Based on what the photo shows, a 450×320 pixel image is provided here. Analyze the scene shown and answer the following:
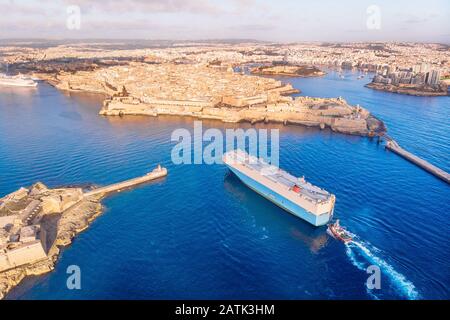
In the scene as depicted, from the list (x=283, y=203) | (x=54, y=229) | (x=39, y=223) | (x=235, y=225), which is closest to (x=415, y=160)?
(x=283, y=203)

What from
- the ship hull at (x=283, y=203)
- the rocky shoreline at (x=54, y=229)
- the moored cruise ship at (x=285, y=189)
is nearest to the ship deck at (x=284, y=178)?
the moored cruise ship at (x=285, y=189)

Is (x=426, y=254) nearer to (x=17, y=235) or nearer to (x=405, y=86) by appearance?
(x=17, y=235)

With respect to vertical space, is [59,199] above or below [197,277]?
above

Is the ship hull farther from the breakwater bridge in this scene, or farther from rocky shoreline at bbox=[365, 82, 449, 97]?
rocky shoreline at bbox=[365, 82, 449, 97]

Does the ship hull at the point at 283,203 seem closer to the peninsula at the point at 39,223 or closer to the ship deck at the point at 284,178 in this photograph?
the ship deck at the point at 284,178

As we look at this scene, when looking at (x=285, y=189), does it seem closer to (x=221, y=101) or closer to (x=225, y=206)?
(x=225, y=206)

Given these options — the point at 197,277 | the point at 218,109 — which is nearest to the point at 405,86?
the point at 218,109

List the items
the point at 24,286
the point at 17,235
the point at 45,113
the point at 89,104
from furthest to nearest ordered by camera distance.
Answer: the point at 89,104, the point at 45,113, the point at 17,235, the point at 24,286
